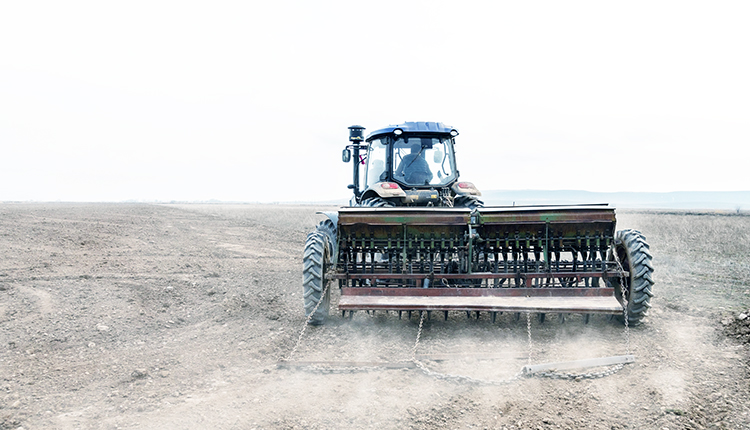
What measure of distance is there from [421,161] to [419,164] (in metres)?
0.06

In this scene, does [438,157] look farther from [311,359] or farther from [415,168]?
[311,359]

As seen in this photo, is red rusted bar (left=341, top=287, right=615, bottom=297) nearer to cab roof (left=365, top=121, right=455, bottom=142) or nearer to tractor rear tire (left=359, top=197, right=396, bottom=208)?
tractor rear tire (left=359, top=197, right=396, bottom=208)

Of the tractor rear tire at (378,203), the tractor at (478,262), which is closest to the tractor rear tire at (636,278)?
the tractor at (478,262)

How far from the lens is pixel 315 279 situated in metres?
6.24

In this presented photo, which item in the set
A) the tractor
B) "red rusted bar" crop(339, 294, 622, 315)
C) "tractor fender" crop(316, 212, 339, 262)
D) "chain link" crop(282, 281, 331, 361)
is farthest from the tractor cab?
"red rusted bar" crop(339, 294, 622, 315)

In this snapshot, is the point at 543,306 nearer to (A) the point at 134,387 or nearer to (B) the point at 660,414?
(B) the point at 660,414

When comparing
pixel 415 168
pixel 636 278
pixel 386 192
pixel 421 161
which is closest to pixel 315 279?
pixel 386 192

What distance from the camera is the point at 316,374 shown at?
4.73 meters

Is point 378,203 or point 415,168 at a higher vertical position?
point 415,168

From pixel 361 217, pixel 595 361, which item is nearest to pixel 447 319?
pixel 361 217

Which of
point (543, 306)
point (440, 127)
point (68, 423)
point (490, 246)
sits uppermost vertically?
point (440, 127)

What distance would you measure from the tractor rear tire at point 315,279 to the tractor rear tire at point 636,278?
3.47 metres

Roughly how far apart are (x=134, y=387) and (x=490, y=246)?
4.12 m

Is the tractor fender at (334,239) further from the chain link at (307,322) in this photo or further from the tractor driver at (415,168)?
the tractor driver at (415,168)
